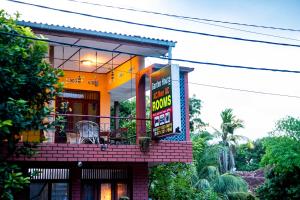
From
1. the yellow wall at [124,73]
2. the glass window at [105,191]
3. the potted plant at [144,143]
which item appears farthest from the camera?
the yellow wall at [124,73]

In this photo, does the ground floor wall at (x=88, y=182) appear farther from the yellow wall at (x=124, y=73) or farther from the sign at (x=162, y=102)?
the yellow wall at (x=124, y=73)

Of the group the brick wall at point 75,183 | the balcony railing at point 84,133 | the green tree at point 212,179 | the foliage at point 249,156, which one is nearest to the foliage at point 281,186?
the green tree at point 212,179

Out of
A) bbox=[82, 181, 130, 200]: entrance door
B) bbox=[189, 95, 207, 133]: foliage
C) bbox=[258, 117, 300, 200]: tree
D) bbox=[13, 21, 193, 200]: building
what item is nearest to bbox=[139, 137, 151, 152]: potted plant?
bbox=[13, 21, 193, 200]: building

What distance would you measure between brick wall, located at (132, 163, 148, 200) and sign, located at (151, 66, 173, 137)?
2130 mm

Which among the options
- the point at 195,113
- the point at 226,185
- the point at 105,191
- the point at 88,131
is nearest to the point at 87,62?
the point at 88,131

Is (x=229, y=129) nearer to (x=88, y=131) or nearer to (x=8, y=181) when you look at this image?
(x=88, y=131)

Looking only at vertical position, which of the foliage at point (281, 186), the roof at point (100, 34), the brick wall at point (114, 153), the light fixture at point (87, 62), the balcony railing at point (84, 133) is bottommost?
the foliage at point (281, 186)

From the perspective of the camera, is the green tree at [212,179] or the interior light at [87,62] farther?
the green tree at [212,179]

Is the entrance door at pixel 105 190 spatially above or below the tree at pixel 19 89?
below

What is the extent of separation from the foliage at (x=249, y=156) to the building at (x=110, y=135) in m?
33.5

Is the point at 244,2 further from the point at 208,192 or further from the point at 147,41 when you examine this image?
the point at 208,192

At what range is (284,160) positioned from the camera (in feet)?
76.0

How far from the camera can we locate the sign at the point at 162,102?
1391 centimetres

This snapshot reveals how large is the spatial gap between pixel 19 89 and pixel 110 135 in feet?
19.0
